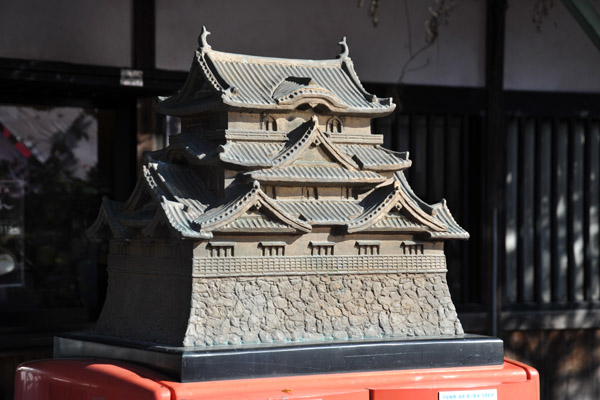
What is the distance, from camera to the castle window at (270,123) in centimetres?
415

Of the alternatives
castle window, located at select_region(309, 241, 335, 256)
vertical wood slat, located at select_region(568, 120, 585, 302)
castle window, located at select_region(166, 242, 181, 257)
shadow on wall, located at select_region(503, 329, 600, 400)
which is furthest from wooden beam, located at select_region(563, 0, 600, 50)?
castle window, located at select_region(166, 242, 181, 257)

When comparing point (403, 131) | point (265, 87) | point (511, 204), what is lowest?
point (511, 204)

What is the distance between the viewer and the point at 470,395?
3.90m

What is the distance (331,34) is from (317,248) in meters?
3.72

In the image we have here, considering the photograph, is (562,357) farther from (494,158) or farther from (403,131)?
(403,131)

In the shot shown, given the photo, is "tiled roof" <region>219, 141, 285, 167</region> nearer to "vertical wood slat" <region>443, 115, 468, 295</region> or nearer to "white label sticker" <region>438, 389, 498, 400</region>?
"white label sticker" <region>438, 389, 498, 400</region>

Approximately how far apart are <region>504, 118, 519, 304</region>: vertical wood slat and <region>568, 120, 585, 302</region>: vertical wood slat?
49 cm

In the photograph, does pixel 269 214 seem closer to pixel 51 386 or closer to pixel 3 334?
pixel 51 386

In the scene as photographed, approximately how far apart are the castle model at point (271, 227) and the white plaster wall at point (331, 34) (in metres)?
2.65

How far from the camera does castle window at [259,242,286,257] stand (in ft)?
Answer: 12.9

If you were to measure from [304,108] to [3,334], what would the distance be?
3.83 metres

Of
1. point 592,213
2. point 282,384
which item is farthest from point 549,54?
point 282,384

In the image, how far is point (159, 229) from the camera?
3961 mm

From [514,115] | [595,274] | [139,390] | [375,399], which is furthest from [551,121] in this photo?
[139,390]
